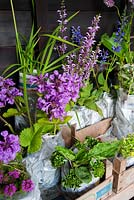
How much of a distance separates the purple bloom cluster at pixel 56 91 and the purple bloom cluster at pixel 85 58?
0.18 meters

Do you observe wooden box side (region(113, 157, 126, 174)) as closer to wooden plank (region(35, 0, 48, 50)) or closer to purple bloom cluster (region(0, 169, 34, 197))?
purple bloom cluster (region(0, 169, 34, 197))

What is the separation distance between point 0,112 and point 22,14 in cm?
51

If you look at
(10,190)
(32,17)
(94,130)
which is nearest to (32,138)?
(10,190)

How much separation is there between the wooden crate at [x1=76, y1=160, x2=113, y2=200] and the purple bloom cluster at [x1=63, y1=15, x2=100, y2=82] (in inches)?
16.6

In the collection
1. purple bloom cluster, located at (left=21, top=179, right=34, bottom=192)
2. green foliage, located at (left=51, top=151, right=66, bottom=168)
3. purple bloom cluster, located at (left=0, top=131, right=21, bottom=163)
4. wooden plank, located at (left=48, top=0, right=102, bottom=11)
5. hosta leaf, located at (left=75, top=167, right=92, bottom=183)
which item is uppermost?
wooden plank, located at (left=48, top=0, right=102, bottom=11)

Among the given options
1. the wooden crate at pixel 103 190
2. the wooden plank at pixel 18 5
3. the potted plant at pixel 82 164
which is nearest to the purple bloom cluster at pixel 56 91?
the potted plant at pixel 82 164

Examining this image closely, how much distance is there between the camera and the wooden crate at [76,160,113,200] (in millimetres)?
1014

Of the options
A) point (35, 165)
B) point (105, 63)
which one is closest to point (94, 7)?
point (105, 63)

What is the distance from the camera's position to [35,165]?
3.41 ft

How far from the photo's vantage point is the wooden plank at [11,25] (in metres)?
1.16

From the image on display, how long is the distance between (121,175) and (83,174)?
0.72 ft

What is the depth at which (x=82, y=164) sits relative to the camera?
1.04 m

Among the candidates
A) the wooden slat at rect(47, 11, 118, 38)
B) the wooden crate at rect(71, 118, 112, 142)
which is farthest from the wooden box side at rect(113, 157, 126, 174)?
the wooden slat at rect(47, 11, 118, 38)

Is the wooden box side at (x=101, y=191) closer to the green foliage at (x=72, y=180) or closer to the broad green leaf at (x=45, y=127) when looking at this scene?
the green foliage at (x=72, y=180)
